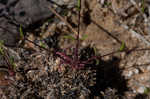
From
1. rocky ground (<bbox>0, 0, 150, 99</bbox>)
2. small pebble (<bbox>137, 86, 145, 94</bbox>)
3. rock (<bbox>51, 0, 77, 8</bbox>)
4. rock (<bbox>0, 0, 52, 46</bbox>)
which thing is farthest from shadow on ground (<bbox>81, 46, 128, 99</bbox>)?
rock (<bbox>0, 0, 52, 46</bbox>)

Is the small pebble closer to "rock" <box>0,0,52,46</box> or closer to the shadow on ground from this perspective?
the shadow on ground

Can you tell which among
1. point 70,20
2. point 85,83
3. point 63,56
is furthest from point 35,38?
point 85,83

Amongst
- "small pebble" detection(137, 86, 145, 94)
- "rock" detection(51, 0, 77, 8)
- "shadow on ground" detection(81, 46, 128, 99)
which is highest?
"rock" detection(51, 0, 77, 8)

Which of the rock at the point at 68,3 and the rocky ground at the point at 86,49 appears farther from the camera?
the rock at the point at 68,3

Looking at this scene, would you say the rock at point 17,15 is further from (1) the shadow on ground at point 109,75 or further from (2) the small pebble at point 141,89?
(2) the small pebble at point 141,89

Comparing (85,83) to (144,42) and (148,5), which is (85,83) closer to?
(144,42)

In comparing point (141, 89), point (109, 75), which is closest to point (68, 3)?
point (109, 75)

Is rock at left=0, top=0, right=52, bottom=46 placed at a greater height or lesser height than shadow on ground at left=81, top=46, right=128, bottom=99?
greater

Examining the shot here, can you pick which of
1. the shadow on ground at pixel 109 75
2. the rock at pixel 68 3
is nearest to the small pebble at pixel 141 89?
the shadow on ground at pixel 109 75

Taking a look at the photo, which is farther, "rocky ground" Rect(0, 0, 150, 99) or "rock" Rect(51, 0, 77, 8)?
"rock" Rect(51, 0, 77, 8)
